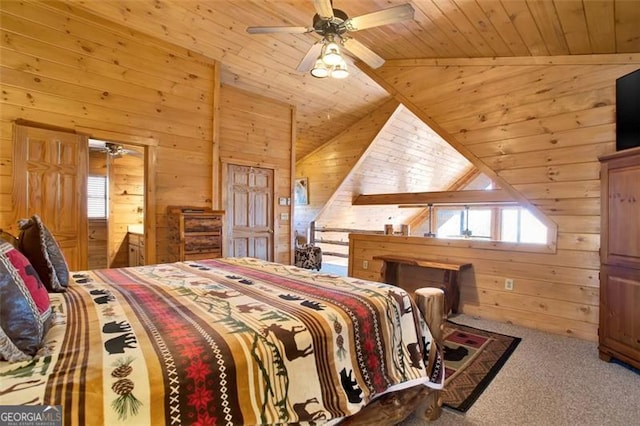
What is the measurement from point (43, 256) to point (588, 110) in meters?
4.00

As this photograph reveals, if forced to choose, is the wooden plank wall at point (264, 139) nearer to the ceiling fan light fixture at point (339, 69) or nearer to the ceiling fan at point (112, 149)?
the ceiling fan at point (112, 149)

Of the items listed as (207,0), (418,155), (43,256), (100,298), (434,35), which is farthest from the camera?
(418,155)

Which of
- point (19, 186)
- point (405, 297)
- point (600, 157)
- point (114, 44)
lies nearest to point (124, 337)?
point (405, 297)

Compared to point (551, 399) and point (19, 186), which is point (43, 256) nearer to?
point (19, 186)

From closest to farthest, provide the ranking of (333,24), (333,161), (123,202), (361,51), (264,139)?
1. (333,24)
2. (361,51)
3. (264,139)
4. (123,202)
5. (333,161)

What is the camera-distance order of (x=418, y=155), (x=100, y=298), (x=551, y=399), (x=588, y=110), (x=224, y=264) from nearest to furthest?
(x=100, y=298), (x=551, y=399), (x=224, y=264), (x=588, y=110), (x=418, y=155)

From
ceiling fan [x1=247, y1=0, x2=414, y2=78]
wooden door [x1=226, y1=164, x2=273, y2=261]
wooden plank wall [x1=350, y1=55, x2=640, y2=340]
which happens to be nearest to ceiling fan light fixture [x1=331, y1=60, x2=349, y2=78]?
ceiling fan [x1=247, y1=0, x2=414, y2=78]

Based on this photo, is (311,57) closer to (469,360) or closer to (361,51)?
(361,51)

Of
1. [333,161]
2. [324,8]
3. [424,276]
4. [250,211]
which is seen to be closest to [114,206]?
[250,211]

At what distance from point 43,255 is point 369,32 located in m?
3.19

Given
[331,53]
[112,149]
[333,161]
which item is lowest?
[112,149]

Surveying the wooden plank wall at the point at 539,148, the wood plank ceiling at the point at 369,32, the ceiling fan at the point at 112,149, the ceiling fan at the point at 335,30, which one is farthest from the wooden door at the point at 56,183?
the wooden plank wall at the point at 539,148

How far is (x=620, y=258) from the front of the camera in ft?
7.70

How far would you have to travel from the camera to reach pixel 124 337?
3.36 ft
